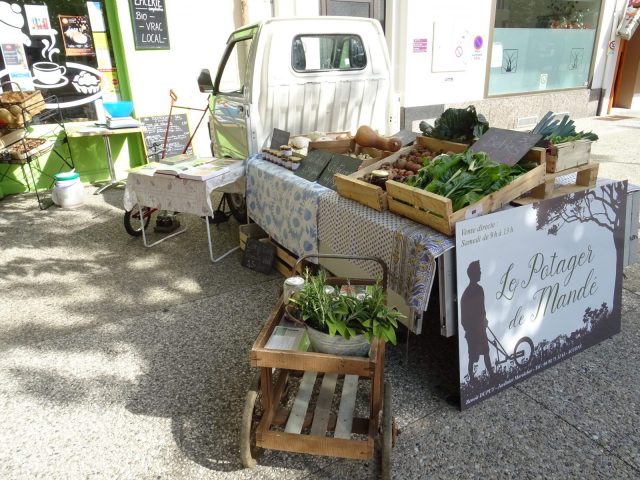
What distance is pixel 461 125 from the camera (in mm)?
3324

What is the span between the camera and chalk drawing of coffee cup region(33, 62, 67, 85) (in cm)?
665

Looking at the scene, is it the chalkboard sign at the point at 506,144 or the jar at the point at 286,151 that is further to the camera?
the jar at the point at 286,151

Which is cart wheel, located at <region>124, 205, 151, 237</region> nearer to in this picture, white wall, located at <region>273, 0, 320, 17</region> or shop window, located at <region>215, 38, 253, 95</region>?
shop window, located at <region>215, 38, 253, 95</region>

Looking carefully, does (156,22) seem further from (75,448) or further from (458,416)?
(458,416)

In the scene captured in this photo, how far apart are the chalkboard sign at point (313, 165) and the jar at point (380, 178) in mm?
782

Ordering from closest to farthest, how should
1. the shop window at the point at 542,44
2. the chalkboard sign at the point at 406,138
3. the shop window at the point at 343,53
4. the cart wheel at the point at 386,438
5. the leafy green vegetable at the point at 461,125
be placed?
the cart wheel at the point at 386,438, the leafy green vegetable at the point at 461,125, the chalkboard sign at the point at 406,138, the shop window at the point at 343,53, the shop window at the point at 542,44

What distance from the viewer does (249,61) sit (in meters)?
4.38

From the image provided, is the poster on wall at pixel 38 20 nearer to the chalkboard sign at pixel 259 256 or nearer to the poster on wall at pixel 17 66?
the poster on wall at pixel 17 66

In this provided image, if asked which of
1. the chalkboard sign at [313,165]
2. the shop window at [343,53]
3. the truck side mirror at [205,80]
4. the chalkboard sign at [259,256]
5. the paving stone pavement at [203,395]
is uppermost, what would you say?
the shop window at [343,53]

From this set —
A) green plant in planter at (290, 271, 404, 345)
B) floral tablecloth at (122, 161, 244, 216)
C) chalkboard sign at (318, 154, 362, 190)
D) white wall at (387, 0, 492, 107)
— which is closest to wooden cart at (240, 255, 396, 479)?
green plant in planter at (290, 271, 404, 345)

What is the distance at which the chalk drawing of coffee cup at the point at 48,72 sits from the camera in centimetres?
665

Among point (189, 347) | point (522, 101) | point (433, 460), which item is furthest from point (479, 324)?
point (522, 101)

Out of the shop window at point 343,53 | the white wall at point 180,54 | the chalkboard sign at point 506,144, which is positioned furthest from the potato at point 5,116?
the chalkboard sign at point 506,144

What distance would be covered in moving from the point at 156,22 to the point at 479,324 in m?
6.72
